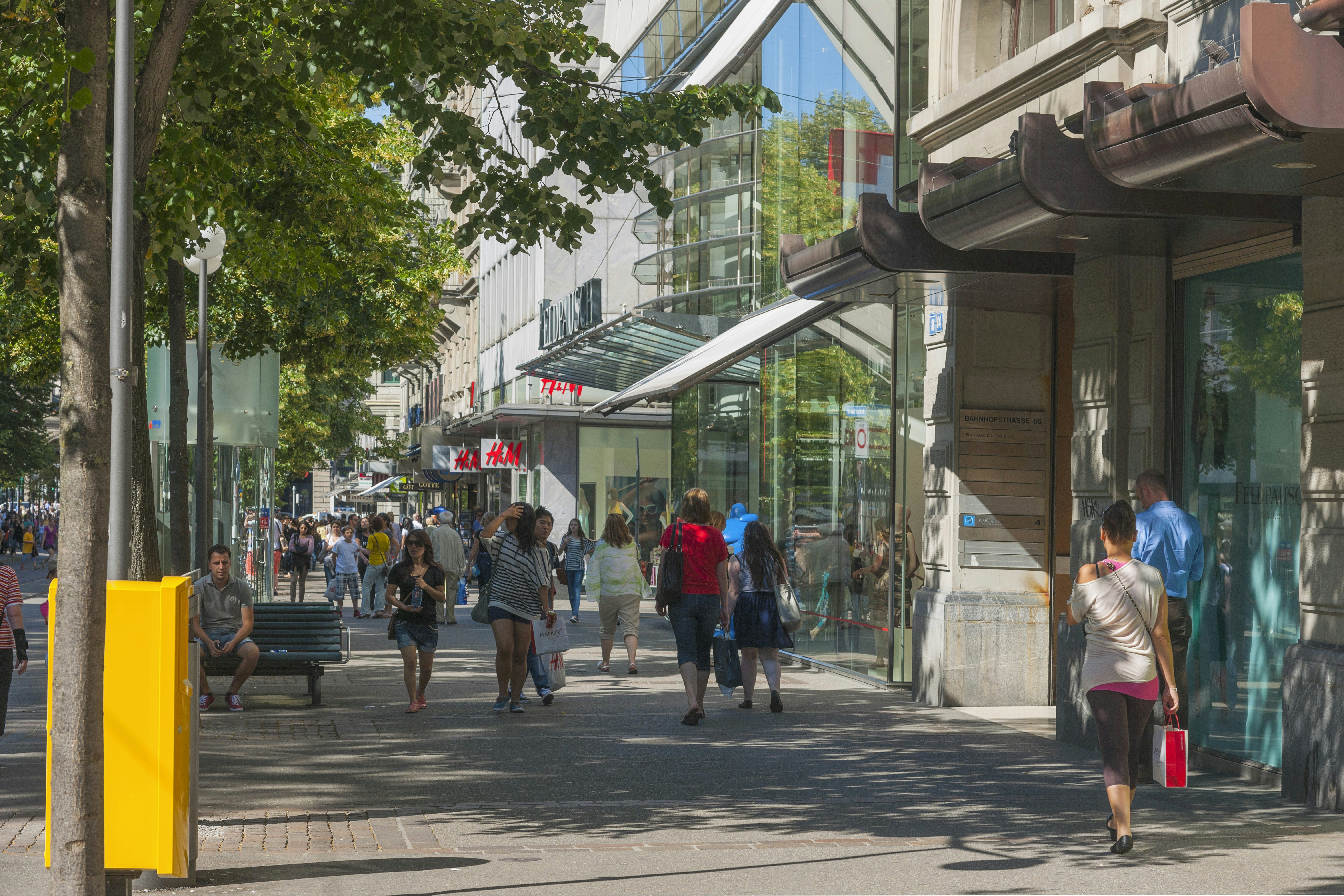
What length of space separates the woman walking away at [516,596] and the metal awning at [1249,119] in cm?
583

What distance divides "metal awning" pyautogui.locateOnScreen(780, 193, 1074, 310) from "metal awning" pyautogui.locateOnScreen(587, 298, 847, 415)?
1322 millimetres

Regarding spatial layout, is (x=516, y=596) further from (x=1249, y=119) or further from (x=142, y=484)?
(x=1249, y=119)

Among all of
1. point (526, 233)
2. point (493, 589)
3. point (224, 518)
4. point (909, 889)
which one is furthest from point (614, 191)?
point (224, 518)

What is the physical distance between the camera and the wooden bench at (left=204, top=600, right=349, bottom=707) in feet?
41.9

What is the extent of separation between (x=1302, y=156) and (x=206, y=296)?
34.3ft

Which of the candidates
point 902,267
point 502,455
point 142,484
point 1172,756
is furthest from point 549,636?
point 502,455

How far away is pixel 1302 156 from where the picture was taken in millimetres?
7391

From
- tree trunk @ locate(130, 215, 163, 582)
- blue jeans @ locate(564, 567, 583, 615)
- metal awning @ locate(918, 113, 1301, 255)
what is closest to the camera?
metal awning @ locate(918, 113, 1301, 255)

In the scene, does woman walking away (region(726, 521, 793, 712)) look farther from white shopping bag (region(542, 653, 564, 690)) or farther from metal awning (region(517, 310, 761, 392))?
metal awning (region(517, 310, 761, 392))

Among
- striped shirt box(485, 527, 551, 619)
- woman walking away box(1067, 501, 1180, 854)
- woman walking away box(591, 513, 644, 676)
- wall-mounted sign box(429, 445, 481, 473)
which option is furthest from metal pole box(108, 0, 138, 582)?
wall-mounted sign box(429, 445, 481, 473)

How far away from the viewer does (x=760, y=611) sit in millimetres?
12508

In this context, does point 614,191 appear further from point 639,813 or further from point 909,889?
point 909,889

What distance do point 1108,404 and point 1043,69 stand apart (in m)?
2.43

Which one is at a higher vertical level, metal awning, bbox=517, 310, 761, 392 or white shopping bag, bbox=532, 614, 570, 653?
metal awning, bbox=517, 310, 761, 392
